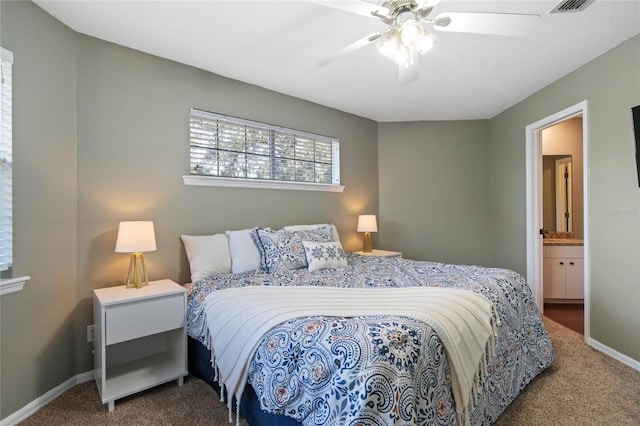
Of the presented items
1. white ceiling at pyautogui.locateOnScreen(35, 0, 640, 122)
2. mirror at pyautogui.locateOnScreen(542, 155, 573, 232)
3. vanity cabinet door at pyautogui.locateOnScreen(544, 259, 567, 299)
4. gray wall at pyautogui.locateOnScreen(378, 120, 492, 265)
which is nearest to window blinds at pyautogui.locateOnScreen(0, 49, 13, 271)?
white ceiling at pyautogui.locateOnScreen(35, 0, 640, 122)

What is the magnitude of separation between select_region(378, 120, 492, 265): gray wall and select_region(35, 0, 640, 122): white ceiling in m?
0.91

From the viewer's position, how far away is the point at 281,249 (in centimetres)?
271

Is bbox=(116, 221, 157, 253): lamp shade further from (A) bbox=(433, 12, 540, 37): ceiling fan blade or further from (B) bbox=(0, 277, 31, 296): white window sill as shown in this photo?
(A) bbox=(433, 12, 540, 37): ceiling fan blade

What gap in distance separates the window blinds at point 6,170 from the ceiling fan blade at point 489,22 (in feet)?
7.78

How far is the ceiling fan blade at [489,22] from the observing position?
1.48 m

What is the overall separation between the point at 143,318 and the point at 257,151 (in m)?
1.85

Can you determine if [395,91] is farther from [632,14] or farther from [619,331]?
[619,331]

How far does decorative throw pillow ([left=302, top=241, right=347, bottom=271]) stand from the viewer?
2.69 m

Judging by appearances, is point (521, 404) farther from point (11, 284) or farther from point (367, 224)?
point (11, 284)

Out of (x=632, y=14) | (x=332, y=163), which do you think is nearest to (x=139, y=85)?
(x=332, y=163)

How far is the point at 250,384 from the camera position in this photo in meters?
1.56

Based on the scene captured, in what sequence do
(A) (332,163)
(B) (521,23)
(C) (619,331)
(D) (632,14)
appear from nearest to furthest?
(B) (521,23) → (D) (632,14) → (C) (619,331) → (A) (332,163)

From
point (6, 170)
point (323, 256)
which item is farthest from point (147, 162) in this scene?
point (323, 256)

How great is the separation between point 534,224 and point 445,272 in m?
1.99
